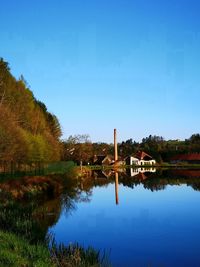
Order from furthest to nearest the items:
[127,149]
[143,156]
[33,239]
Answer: [127,149] < [143,156] < [33,239]

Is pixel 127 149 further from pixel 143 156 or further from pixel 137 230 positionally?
pixel 137 230

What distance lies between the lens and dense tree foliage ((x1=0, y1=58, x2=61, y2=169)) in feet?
123

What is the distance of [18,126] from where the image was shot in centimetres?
4828

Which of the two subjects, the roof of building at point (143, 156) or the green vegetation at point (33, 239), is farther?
the roof of building at point (143, 156)

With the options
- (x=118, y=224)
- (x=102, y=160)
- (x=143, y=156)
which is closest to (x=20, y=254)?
(x=118, y=224)

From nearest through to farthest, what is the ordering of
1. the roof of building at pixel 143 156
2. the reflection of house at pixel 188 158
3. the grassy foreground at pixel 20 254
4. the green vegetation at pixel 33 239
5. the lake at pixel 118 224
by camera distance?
the grassy foreground at pixel 20 254 < the green vegetation at pixel 33 239 < the lake at pixel 118 224 < the reflection of house at pixel 188 158 < the roof of building at pixel 143 156

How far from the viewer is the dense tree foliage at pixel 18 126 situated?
37438 millimetres

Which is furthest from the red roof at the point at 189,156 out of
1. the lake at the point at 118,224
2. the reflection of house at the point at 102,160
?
the lake at the point at 118,224

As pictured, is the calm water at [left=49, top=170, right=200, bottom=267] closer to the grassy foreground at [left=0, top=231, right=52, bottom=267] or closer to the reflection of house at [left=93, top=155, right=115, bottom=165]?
the grassy foreground at [left=0, top=231, right=52, bottom=267]

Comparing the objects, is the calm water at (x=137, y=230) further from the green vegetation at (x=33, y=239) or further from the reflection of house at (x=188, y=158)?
the reflection of house at (x=188, y=158)

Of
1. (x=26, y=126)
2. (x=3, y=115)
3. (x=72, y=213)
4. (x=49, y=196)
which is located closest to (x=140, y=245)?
(x=72, y=213)

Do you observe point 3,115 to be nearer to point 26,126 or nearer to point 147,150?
point 26,126

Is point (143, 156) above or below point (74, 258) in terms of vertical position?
above

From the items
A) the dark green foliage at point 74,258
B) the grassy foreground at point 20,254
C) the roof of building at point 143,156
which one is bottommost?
the dark green foliage at point 74,258
